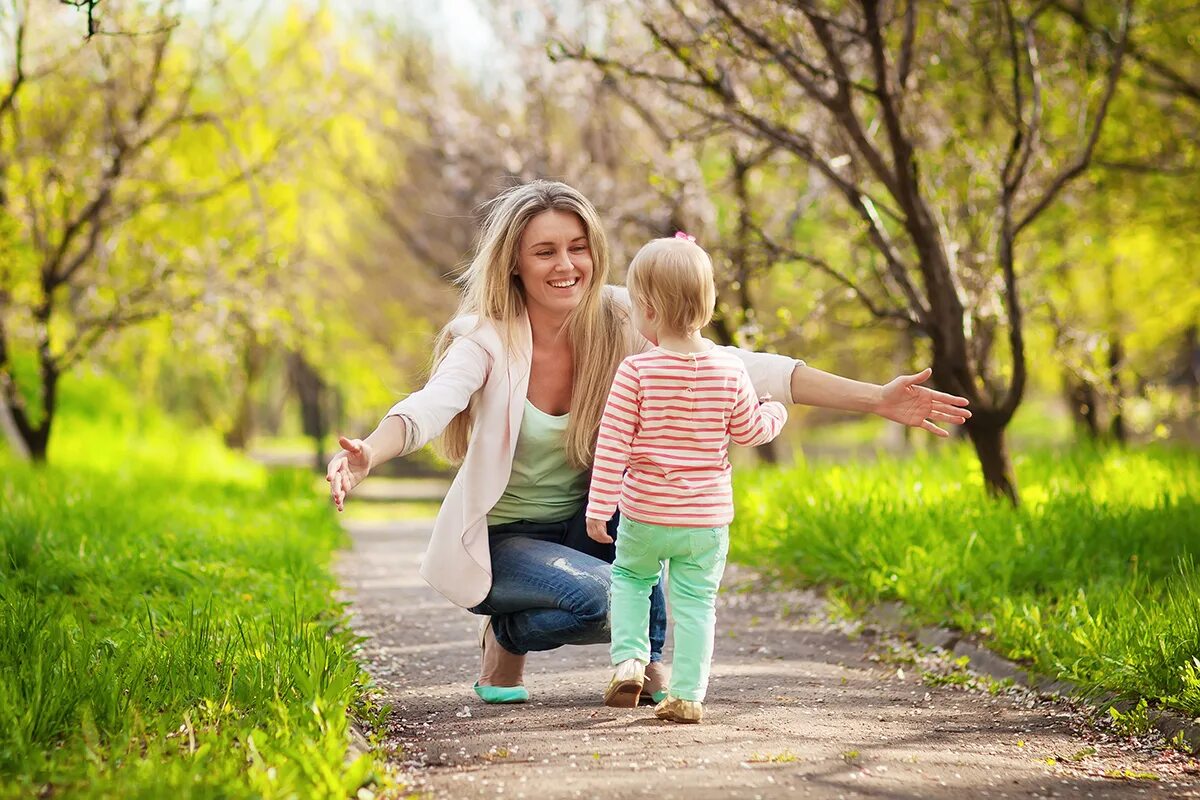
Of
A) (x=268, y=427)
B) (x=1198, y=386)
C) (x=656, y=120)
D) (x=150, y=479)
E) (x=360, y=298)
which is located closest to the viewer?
(x=150, y=479)

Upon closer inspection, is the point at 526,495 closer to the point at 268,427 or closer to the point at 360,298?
the point at 360,298

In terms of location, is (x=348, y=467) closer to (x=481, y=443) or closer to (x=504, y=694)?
(x=481, y=443)

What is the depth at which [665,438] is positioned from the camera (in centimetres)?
390

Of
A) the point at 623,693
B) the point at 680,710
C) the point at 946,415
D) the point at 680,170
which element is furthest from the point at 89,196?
the point at 946,415

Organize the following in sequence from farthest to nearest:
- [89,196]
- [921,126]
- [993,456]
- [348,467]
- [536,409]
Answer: [89,196] < [921,126] < [993,456] < [536,409] < [348,467]

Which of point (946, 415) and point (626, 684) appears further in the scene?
point (946, 415)

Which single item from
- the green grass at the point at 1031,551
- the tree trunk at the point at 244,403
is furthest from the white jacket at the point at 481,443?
the tree trunk at the point at 244,403

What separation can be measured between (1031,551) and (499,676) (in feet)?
9.65

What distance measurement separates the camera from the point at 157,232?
15008mm

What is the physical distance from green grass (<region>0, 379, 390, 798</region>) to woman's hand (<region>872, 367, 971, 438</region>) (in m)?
2.00

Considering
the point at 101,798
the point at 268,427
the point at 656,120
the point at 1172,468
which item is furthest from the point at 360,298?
the point at 268,427

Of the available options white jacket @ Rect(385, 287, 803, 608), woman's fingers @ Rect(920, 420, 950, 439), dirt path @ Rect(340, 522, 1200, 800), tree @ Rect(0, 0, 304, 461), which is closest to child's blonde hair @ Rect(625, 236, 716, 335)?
white jacket @ Rect(385, 287, 803, 608)

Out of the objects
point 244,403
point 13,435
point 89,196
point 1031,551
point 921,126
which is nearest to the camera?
point 1031,551

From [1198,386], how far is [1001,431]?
11.8m
